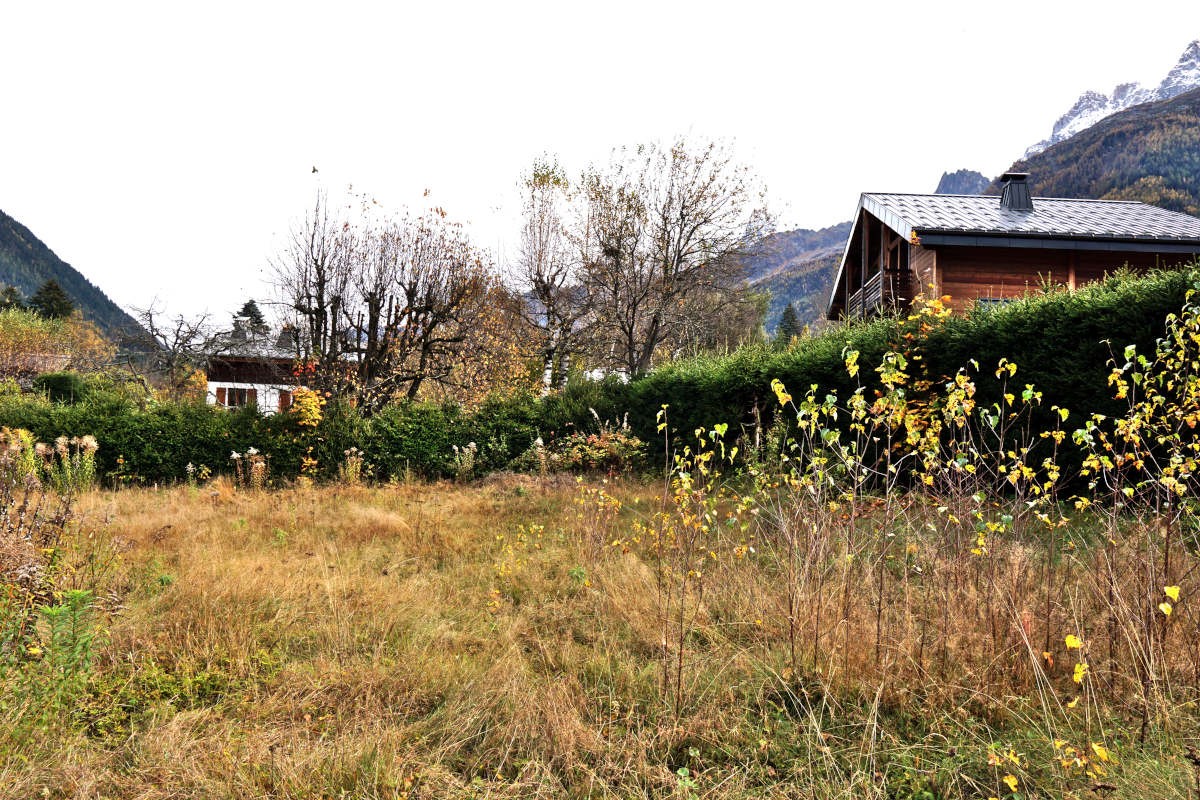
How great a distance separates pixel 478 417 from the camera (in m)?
12.0

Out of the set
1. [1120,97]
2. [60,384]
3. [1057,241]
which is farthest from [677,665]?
[1120,97]

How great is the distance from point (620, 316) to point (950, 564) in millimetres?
16967

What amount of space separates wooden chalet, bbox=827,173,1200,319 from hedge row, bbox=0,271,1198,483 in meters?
4.21

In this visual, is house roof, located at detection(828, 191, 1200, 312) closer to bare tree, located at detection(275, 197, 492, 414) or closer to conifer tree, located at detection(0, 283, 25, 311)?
bare tree, located at detection(275, 197, 492, 414)

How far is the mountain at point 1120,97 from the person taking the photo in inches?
6713

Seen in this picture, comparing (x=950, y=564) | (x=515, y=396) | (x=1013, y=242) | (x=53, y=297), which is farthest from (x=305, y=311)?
(x=53, y=297)

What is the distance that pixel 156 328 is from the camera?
16.3m

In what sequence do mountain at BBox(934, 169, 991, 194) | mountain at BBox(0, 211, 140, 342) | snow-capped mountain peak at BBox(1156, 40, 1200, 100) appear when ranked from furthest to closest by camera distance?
mountain at BBox(934, 169, 991, 194) → snow-capped mountain peak at BBox(1156, 40, 1200, 100) → mountain at BBox(0, 211, 140, 342)

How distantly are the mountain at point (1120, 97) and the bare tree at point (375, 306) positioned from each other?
20486 cm

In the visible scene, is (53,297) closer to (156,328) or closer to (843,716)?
(156,328)

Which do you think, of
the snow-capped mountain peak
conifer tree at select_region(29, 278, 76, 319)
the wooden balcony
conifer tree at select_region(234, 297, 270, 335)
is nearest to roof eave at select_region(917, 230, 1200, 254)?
the wooden balcony

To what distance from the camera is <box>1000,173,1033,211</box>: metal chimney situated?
14758 millimetres

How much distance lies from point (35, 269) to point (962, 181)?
728ft

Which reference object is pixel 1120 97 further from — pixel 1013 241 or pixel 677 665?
pixel 677 665
